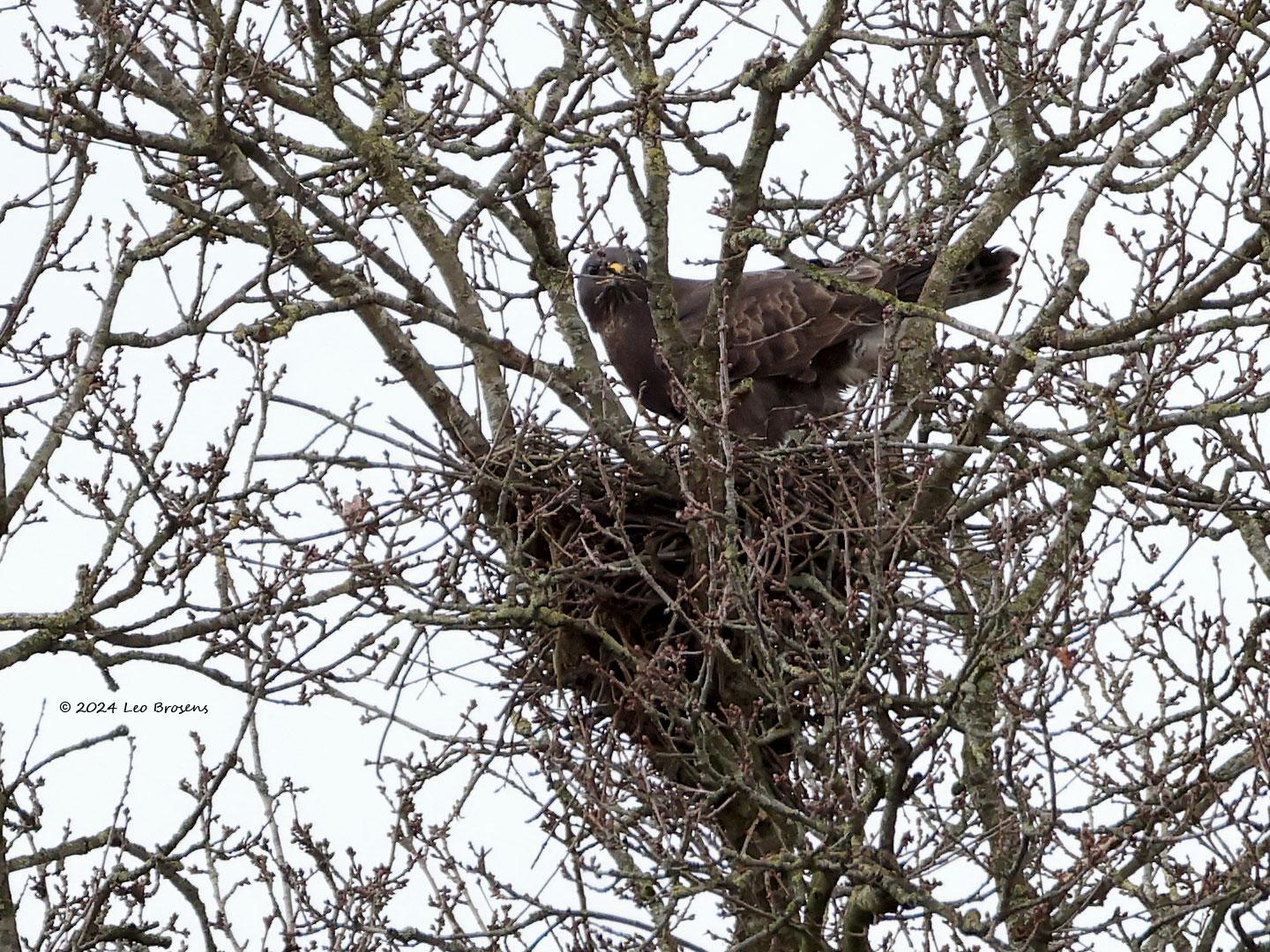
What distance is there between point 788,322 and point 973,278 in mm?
912

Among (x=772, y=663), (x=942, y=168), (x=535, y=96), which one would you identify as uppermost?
(x=535, y=96)

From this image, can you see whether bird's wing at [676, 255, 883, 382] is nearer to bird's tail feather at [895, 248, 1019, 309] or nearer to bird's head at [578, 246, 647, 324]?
bird's tail feather at [895, 248, 1019, 309]

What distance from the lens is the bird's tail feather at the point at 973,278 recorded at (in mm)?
7559

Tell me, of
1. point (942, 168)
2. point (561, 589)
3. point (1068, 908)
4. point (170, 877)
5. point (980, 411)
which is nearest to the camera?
point (1068, 908)

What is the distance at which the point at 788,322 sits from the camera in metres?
8.23

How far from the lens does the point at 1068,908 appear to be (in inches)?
209

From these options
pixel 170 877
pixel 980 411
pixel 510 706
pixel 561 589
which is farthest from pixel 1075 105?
pixel 170 877

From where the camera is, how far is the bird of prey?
792 cm

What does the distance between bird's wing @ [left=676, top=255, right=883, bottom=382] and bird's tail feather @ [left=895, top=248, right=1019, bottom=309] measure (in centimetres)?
23

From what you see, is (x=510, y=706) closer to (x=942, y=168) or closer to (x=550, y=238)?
(x=550, y=238)

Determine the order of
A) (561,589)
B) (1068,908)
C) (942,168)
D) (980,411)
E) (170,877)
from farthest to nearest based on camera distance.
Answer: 1. (942,168)
2. (561,589)
3. (980,411)
4. (170,877)
5. (1068,908)

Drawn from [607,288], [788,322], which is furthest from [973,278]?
[607,288]

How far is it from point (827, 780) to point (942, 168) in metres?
3.43

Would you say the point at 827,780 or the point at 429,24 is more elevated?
the point at 429,24
